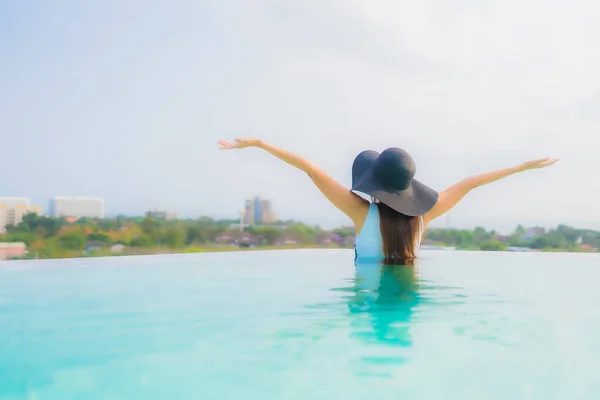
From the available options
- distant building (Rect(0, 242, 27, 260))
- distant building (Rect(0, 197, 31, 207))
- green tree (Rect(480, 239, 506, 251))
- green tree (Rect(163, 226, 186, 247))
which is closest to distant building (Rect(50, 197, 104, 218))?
distant building (Rect(0, 197, 31, 207))

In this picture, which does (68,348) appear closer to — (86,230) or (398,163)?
(398,163)

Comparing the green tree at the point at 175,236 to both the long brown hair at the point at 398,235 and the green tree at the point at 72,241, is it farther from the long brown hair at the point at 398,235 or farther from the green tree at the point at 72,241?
the long brown hair at the point at 398,235

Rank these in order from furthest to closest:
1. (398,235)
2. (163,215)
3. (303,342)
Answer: (163,215) < (398,235) < (303,342)

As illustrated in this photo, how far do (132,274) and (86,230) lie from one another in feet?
18.2

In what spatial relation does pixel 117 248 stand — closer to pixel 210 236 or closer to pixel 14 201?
pixel 210 236

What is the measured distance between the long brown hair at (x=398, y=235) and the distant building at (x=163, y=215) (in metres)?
7.72

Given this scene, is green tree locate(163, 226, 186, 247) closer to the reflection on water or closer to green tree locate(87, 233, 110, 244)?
green tree locate(87, 233, 110, 244)

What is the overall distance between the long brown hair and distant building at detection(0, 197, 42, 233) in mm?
8170

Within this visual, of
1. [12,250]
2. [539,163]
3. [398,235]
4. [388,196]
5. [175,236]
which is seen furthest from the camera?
[175,236]

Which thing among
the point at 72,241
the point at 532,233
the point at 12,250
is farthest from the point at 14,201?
the point at 532,233

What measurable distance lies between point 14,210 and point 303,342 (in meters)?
10.3

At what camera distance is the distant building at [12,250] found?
7.37m

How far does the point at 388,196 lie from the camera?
3871mm

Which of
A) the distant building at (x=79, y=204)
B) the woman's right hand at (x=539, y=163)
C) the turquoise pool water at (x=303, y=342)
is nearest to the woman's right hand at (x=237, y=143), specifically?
the turquoise pool water at (x=303, y=342)
